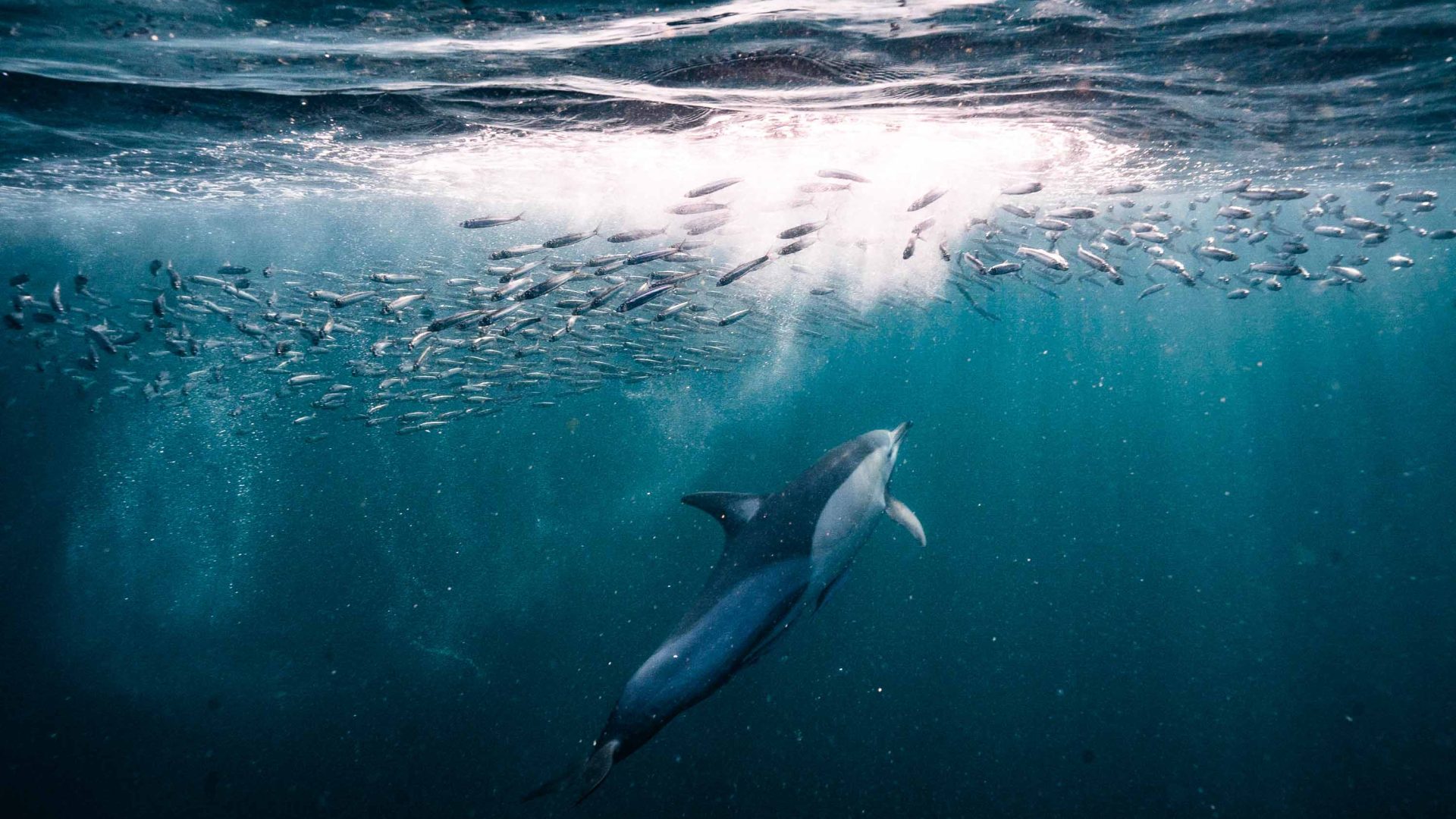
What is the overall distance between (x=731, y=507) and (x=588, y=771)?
1.81 meters

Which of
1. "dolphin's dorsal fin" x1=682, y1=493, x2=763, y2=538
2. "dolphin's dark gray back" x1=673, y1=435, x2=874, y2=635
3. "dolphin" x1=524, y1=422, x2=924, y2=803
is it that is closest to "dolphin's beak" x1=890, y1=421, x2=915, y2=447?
"dolphin" x1=524, y1=422, x2=924, y2=803

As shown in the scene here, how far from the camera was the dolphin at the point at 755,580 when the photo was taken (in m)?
2.47

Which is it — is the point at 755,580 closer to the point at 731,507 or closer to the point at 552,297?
the point at 731,507

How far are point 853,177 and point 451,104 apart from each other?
8.25m

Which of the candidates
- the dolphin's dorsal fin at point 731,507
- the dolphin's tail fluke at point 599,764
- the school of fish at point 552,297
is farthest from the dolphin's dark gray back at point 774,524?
the school of fish at point 552,297

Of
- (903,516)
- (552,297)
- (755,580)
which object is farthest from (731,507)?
(552,297)

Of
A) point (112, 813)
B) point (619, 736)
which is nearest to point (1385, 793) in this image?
point (619, 736)

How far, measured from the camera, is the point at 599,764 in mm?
2406

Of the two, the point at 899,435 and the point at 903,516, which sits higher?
the point at 899,435

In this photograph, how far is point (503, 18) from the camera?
23.1ft

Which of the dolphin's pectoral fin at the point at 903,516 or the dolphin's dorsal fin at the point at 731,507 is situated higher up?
the dolphin's dorsal fin at the point at 731,507

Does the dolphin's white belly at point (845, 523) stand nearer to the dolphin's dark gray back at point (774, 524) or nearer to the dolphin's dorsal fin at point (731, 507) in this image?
the dolphin's dark gray back at point (774, 524)

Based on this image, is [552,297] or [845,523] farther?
[552,297]

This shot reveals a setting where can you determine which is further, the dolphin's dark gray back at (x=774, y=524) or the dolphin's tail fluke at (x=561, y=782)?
the dolphin's dark gray back at (x=774, y=524)
